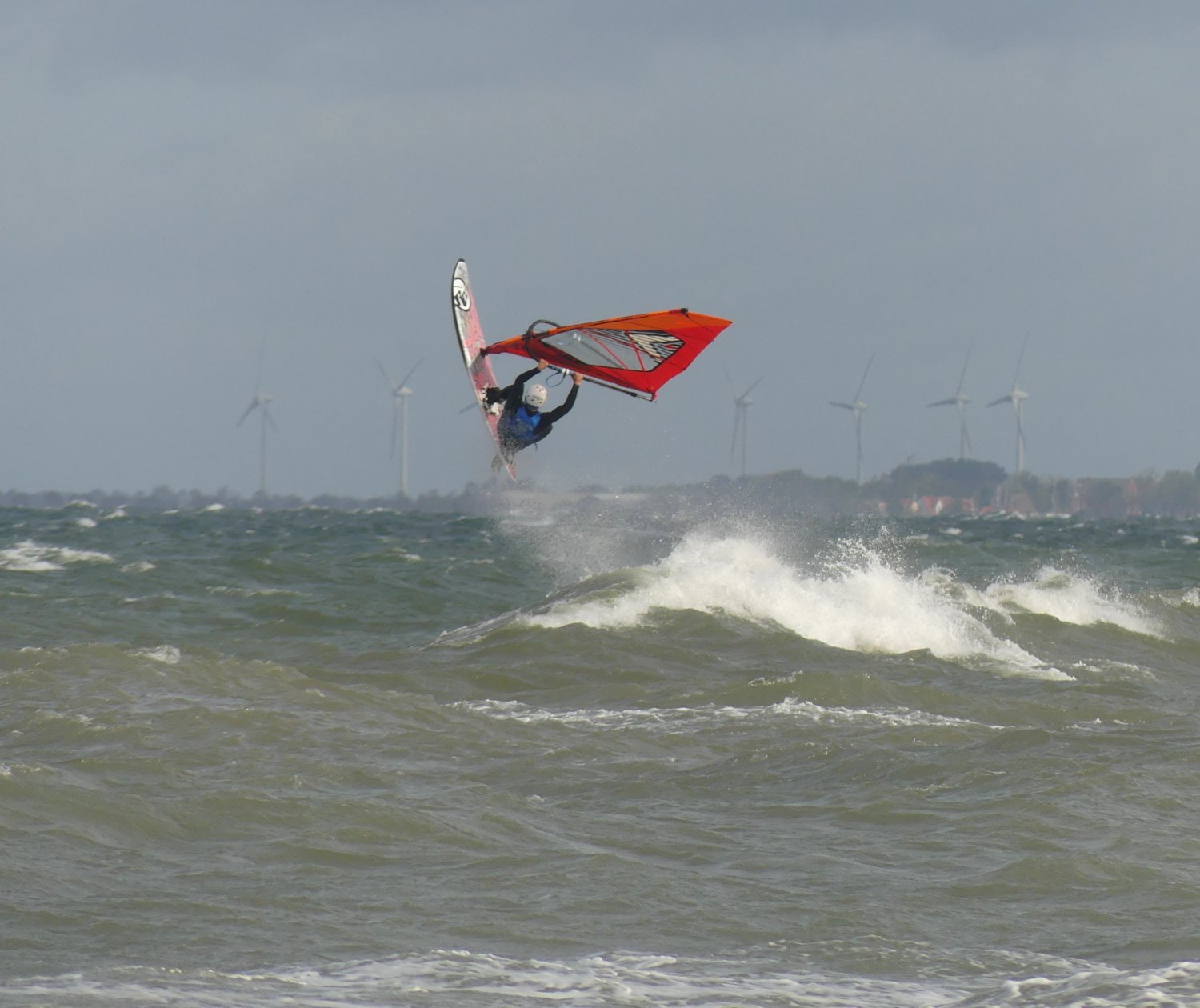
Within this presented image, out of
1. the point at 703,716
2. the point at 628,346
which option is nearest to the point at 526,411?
the point at 628,346

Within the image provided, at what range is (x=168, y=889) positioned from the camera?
6672 mm

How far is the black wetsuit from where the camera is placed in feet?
44.2

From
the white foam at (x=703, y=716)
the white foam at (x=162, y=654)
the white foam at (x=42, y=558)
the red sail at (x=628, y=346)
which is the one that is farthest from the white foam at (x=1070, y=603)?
the white foam at (x=42, y=558)

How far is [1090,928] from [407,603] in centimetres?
1550

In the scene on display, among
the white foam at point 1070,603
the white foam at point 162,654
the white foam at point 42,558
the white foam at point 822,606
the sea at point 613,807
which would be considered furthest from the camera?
the white foam at point 42,558

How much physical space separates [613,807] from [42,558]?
21012 millimetres

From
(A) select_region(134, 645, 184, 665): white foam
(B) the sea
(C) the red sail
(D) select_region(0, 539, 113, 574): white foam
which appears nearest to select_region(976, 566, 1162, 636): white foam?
(B) the sea

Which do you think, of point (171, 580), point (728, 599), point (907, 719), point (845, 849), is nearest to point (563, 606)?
point (728, 599)

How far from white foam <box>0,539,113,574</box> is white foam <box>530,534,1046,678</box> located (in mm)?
11298

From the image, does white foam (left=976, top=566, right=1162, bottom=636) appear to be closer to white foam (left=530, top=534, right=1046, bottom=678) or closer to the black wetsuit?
white foam (left=530, top=534, right=1046, bottom=678)

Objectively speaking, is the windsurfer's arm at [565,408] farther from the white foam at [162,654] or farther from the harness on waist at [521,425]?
the white foam at [162,654]

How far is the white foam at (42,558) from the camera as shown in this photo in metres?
24.8

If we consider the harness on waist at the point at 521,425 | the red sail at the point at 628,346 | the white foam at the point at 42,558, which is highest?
the red sail at the point at 628,346

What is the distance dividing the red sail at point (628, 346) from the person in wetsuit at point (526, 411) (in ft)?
0.82
